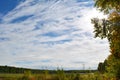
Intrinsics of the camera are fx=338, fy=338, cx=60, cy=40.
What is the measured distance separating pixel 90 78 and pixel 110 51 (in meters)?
14.5

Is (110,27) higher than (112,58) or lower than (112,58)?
higher

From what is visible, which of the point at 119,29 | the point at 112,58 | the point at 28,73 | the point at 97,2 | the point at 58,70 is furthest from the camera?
the point at 28,73

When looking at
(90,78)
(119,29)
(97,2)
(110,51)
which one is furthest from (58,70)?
(97,2)

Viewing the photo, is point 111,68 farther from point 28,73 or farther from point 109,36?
A: point 28,73

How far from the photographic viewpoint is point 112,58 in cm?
3434

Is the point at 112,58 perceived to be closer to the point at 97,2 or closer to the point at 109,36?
the point at 109,36

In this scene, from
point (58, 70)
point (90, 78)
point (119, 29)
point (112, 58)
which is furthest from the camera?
point (58, 70)

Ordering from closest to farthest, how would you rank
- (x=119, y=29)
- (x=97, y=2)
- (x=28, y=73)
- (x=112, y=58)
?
(x=97, y=2) < (x=119, y=29) < (x=112, y=58) < (x=28, y=73)

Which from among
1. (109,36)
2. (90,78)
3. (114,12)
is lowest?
(90,78)

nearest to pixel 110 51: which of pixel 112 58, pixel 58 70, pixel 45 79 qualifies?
pixel 112 58

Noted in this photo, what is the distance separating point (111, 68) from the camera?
34000mm

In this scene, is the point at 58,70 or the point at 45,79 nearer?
the point at 58,70

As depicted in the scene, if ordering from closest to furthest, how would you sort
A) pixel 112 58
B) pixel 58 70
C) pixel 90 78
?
pixel 112 58 < pixel 90 78 < pixel 58 70

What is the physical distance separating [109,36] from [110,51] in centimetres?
259
